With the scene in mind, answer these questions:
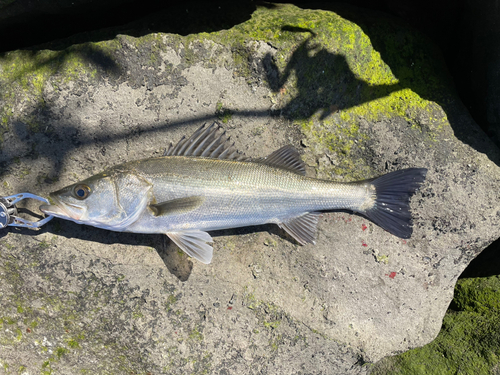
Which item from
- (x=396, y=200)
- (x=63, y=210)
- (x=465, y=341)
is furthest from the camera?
(x=465, y=341)

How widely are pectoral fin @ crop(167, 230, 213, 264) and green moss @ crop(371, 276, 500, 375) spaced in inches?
95.9

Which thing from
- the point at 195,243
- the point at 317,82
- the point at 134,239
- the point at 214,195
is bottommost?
the point at 134,239

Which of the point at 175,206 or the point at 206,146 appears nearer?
the point at 175,206

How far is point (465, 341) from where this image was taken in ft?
12.1

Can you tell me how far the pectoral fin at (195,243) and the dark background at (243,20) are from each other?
6.25ft

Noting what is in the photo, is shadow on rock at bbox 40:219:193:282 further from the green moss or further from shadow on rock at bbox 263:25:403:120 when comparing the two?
the green moss

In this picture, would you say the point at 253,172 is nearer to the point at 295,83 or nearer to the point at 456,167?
the point at 295,83

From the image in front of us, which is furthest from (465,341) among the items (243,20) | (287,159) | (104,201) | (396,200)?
(243,20)

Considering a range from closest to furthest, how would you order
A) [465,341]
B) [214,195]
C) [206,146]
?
[214,195] < [206,146] < [465,341]

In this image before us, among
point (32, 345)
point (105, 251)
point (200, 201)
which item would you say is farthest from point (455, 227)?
point (32, 345)

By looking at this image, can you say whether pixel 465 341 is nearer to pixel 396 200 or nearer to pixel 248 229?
pixel 396 200

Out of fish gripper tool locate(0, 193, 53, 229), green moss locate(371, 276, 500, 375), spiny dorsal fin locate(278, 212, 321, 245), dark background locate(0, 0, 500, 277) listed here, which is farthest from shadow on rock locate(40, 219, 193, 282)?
green moss locate(371, 276, 500, 375)

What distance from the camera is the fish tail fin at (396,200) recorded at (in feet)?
10.9

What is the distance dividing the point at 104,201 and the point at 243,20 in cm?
218
